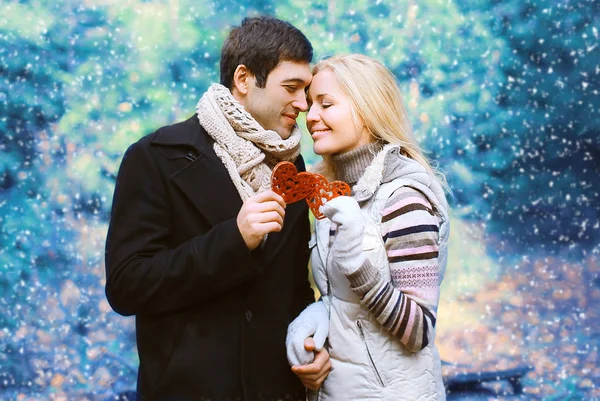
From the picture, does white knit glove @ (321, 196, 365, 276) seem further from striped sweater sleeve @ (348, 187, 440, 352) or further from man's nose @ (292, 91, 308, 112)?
man's nose @ (292, 91, 308, 112)

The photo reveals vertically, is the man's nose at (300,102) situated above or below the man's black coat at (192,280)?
above

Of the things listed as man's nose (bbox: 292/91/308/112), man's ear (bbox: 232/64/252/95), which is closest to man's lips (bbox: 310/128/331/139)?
man's nose (bbox: 292/91/308/112)

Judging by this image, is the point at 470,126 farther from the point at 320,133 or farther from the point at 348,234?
the point at 348,234

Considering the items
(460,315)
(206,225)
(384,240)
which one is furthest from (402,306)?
(460,315)

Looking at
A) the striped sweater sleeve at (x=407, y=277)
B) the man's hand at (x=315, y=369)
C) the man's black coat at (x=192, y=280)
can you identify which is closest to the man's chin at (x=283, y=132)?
the man's black coat at (x=192, y=280)

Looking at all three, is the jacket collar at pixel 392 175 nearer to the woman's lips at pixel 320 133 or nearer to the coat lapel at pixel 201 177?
the woman's lips at pixel 320 133

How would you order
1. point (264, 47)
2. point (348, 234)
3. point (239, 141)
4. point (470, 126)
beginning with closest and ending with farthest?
point (348, 234) → point (239, 141) → point (264, 47) → point (470, 126)

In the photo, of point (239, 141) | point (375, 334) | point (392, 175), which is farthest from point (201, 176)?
point (375, 334)

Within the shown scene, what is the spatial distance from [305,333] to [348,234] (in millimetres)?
293

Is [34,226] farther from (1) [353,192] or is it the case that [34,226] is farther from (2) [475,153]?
(2) [475,153]

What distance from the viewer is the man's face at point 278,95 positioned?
181 cm

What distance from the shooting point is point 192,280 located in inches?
59.3

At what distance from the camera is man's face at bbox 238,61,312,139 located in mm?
1810

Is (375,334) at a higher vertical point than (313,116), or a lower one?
lower
